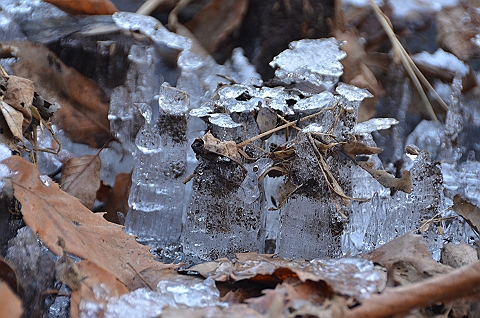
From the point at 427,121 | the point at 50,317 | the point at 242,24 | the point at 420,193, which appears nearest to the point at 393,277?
the point at 420,193

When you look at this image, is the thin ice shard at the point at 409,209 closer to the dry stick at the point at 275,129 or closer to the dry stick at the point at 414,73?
the dry stick at the point at 275,129

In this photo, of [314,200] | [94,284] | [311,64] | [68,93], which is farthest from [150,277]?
[68,93]

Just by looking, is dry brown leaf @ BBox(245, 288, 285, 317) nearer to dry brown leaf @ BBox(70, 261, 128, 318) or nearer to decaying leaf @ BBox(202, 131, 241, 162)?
dry brown leaf @ BBox(70, 261, 128, 318)

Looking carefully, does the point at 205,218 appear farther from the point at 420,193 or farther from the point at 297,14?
the point at 297,14

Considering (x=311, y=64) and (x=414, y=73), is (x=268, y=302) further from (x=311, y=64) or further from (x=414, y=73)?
(x=414, y=73)

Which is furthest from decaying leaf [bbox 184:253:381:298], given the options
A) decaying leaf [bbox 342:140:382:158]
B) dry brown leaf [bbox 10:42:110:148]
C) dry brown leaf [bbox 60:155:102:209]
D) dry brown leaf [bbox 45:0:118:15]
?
dry brown leaf [bbox 45:0:118:15]

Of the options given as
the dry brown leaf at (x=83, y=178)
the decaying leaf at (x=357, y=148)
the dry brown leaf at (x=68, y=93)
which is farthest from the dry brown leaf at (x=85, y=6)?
the decaying leaf at (x=357, y=148)
